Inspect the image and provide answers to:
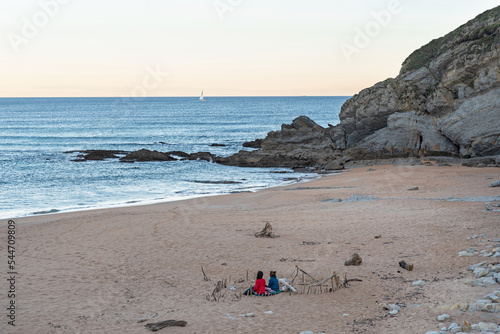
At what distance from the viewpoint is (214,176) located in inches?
1708

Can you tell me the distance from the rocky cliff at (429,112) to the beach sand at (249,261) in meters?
8.05

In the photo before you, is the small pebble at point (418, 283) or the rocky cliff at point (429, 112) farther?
the rocky cliff at point (429, 112)

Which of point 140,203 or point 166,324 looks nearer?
point 166,324

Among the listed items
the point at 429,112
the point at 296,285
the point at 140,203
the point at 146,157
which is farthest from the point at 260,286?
the point at 146,157

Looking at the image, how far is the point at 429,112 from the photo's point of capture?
129 ft

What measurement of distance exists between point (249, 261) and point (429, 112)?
93.7 ft

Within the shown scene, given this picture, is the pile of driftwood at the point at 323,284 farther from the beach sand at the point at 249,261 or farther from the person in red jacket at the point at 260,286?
the person in red jacket at the point at 260,286

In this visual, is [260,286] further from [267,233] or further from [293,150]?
[293,150]

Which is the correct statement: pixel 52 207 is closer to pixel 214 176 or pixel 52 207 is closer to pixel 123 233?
pixel 123 233

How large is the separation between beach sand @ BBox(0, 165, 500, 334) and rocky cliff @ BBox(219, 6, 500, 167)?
8046 millimetres

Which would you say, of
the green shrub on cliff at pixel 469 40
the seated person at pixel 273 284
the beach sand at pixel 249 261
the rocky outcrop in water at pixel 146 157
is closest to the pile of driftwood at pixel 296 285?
the beach sand at pixel 249 261

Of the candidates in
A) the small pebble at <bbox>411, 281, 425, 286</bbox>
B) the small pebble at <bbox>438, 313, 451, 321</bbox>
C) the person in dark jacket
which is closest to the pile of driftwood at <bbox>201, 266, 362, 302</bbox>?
the person in dark jacket

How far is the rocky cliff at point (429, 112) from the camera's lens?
35.2m

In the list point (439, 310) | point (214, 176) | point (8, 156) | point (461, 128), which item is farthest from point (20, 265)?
point (8, 156)
